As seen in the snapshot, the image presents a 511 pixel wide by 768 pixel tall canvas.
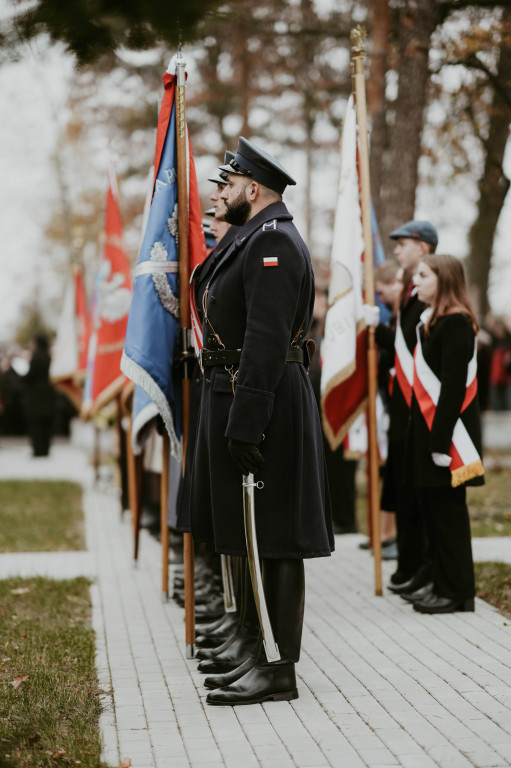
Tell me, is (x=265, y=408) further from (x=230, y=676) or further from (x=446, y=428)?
(x=446, y=428)

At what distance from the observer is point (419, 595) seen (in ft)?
21.4

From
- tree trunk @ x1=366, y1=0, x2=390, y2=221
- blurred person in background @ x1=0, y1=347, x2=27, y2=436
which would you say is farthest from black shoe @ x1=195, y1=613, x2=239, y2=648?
blurred person in background @ x1=0, y1=347, x2=27, y2=436

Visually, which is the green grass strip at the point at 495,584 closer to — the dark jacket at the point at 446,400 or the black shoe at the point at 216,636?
the dark jacket at the point at 446,400

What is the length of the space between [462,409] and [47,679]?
2763 mm

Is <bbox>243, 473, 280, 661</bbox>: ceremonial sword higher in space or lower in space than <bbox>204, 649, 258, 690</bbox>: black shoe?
higher

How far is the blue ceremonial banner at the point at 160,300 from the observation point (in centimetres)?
569

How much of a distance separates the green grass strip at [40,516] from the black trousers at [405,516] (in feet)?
11.0

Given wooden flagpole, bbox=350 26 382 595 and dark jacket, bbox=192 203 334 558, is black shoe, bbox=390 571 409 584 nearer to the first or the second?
wooden flagpole, bbox=350 26 382 595

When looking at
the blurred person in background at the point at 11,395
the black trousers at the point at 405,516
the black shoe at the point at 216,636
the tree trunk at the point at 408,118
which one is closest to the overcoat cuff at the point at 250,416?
the black shoe at the point at 216,636

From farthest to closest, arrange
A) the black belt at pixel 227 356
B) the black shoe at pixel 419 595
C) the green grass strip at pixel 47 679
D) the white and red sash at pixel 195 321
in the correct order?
the black shoe at pixel 419 595 → the white and red sash at pixel 195 321 → the black belt at pixel 227 356 → the green grass strip at pixel 47 679

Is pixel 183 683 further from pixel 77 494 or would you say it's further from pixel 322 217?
pixel 322 217

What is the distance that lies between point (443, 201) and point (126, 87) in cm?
829

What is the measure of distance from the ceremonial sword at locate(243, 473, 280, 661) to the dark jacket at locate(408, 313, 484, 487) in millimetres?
1903

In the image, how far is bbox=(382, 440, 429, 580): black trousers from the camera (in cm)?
680
